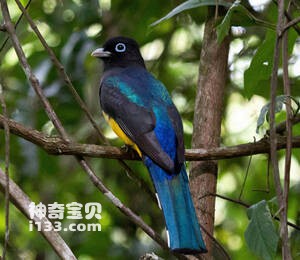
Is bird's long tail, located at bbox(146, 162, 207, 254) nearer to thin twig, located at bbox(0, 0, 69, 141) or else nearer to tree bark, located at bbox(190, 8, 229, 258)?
tree bark, located at bbox(190, 8, 229, 258)

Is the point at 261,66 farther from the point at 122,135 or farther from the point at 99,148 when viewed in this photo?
the point at 122,135

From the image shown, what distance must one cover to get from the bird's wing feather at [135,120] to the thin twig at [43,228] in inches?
35.9

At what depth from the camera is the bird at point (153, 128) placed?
362cm

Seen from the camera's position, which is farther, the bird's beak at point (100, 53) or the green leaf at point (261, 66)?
the bird's beak at point (100, 53)

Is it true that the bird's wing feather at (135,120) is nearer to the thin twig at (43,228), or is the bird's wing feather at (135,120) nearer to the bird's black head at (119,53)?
the bird's black head at (119,53)

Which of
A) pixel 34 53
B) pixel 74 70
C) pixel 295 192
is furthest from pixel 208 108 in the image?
pixel 34 53

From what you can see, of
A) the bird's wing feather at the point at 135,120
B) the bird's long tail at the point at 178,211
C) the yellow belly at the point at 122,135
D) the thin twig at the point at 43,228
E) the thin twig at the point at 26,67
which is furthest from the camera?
the yellow belly at the point at 122,135

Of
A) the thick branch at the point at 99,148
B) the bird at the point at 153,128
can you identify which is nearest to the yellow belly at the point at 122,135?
the bird at the point at 153,128

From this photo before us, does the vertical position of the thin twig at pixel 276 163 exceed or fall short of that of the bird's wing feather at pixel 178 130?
it falls short

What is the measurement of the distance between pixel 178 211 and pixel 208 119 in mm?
680

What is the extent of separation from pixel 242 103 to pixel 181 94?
518 mm

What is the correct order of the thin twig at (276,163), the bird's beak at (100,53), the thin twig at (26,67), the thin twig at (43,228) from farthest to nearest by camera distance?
1. the bird's beak at (100,53)
2. the thin twig at (26,67)
3. the thin twig at (43,228)
4. the thin twig at (276,163)

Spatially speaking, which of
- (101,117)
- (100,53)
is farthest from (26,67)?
(101,117)

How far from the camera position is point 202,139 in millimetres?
4145
